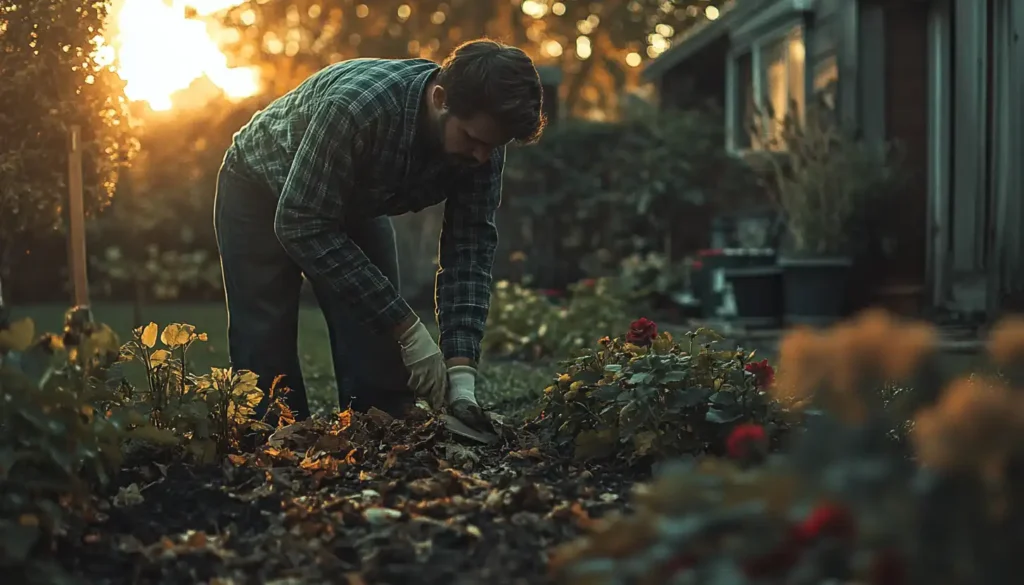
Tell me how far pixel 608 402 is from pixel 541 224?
8675 mm

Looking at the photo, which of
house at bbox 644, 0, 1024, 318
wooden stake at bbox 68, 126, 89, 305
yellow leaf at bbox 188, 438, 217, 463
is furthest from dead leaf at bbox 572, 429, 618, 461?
house at bbox 644, 0, 1024, 318

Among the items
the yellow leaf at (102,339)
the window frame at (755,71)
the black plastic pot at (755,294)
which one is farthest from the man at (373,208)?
the window frame at (755,71)

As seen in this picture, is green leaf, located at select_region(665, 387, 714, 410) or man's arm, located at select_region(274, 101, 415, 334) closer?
green leaf, located at select_region(665, 387, 714, 410)

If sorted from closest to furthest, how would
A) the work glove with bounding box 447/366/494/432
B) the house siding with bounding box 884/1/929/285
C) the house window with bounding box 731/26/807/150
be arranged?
1. the work glove with bounding box 447/366/494/432
2. the house siding with bounding box 884/1/929/285
3. the house window with bounding box 731/26/807/150

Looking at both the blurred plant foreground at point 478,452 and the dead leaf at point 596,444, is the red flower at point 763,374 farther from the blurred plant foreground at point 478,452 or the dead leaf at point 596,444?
the dead leaf at point 596,444

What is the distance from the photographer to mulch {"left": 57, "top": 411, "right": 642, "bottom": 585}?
6.55ft

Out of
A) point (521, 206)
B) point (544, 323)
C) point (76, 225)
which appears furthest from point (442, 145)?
point (521, 206)

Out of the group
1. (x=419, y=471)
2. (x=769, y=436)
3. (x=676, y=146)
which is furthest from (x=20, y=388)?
(x=676, y=146)

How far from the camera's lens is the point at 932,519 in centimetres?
133

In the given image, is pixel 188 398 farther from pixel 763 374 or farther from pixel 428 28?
pixel 428 28

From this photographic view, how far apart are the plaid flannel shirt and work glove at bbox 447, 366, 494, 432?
0.23ft

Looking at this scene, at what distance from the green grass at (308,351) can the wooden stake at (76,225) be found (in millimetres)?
1114

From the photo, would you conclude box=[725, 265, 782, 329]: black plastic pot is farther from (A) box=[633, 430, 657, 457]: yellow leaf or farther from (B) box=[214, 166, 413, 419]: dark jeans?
(A) box=[633, 430, 657, 457]: yellow leaf

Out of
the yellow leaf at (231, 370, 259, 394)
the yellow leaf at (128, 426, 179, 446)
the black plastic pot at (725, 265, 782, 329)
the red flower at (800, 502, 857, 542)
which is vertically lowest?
the black plastic pot at (725, 265, 782, 329)
